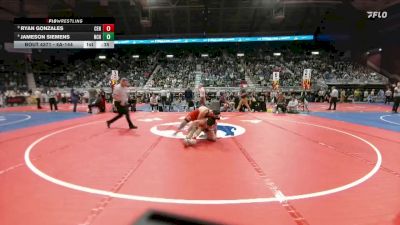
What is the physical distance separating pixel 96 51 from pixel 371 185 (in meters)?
43.3

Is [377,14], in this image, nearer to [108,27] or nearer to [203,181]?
[108,27]

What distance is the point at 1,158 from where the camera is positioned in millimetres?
5875

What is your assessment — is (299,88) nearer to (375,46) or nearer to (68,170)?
(375,46)

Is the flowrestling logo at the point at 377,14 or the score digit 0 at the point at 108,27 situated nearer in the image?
the score digit 0 at the point at 108,27
